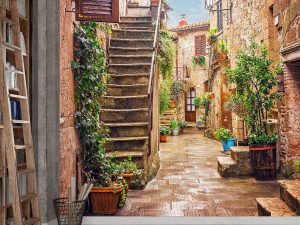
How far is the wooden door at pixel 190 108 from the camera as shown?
24172 mm

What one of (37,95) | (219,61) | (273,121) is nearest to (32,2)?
(37,95)

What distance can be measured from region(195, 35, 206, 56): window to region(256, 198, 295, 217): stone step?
779 inches

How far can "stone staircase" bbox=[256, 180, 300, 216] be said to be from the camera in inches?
175

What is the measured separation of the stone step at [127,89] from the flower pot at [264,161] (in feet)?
Answer: 7.92

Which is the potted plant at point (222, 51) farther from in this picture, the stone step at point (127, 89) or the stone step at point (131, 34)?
the stone step at point (127, 89)

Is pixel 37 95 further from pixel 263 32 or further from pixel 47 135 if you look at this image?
pixel 263 32

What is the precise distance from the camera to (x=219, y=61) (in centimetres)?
1566

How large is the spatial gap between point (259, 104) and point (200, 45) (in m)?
17.0

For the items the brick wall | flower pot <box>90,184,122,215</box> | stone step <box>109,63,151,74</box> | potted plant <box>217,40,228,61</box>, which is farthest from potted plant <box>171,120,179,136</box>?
the brick wall

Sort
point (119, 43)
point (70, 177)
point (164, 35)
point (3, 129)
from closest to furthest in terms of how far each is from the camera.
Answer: point (3, 129)
point (70, 177)
point (119, 43)
point (164, 35)

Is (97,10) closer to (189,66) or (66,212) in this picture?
(66,212)

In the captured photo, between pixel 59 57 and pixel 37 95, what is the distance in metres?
0.43

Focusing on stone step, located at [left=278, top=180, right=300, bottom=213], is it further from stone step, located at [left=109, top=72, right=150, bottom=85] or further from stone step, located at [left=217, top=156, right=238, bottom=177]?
stone step, located at [left=109, top=72, right=150, bottom=85]

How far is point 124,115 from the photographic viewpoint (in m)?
7.73
